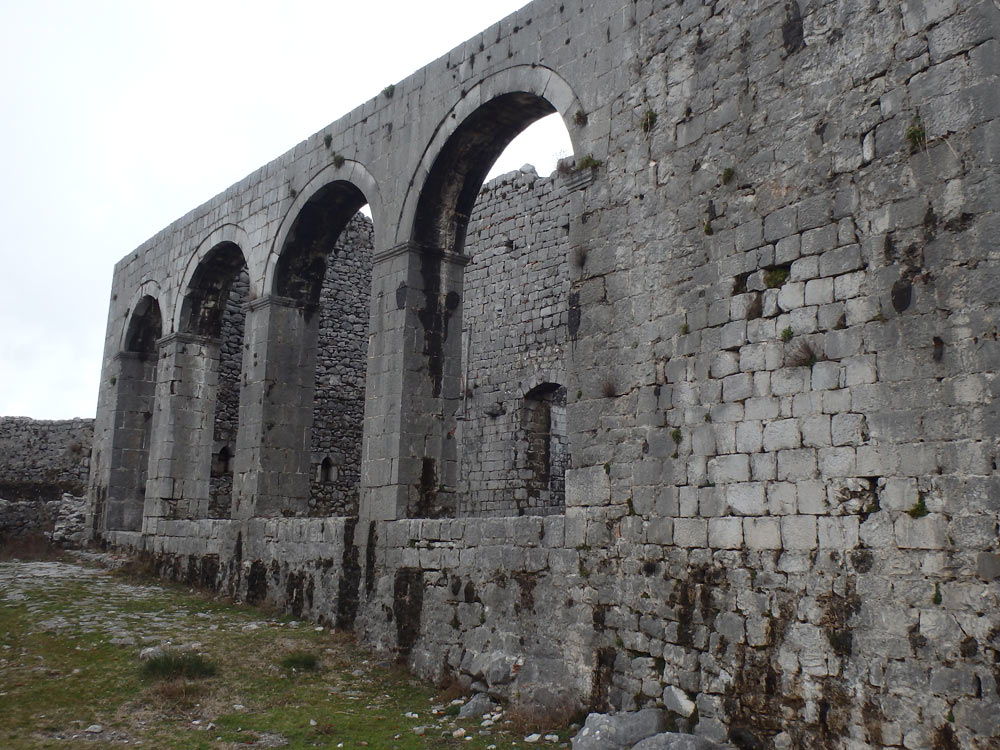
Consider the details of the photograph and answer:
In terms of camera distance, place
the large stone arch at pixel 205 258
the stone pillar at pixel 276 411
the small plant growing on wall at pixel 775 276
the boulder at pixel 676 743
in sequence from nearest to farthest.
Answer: the boulder at pixel 676 743 → the small plant growing on wall at pixel 775 276 → the stone pillar at pixel 276 411 → the large stone arch at pixel 205 258

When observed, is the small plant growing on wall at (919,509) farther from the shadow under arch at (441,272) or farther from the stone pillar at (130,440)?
the stone pillar at (130,440)

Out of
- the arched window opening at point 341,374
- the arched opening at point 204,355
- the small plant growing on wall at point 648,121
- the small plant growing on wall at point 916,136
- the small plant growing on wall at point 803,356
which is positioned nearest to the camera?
the small plant growing on wall at point 916,136

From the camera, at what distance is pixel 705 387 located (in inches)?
254

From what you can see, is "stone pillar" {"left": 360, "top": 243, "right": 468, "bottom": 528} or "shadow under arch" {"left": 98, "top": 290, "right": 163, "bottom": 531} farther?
"shadow under arch" {"left": 98, "top": 290, "right": 163, "bottom": 531}

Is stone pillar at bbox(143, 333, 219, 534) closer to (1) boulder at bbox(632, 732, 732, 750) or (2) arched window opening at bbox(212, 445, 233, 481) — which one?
(2) arched window opening at bbox(212, 445, 233, 481)

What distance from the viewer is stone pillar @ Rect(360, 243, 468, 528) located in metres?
9.35

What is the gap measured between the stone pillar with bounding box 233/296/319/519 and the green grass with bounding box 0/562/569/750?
1.70m

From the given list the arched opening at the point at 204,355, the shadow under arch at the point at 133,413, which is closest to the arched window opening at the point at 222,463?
the arched opening at the point at 204,355

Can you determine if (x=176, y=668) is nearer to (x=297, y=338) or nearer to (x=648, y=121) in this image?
(x=297, y=338)

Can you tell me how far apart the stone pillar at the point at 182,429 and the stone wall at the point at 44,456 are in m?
7.92

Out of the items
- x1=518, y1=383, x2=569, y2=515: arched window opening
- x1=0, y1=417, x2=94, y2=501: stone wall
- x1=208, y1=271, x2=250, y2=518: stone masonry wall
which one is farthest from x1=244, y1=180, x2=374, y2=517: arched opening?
x1=0, y1=417, x2=94, y2=501: stone wall

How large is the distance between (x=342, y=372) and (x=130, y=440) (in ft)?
13.0

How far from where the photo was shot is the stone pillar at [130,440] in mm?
15484

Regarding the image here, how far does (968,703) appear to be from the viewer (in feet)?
15.4
